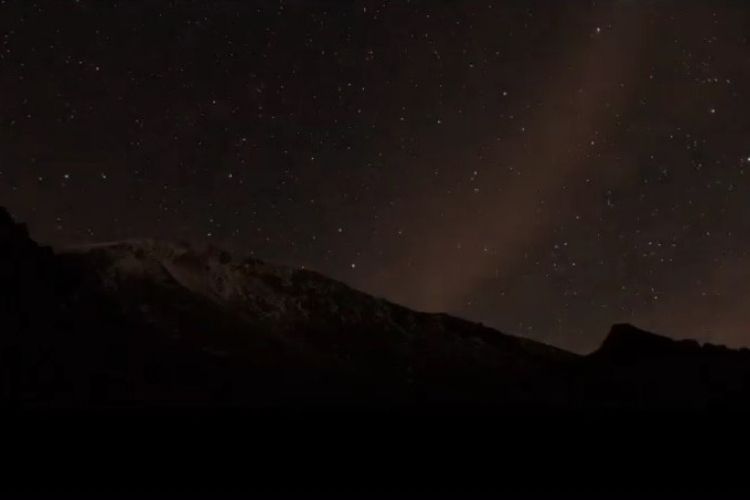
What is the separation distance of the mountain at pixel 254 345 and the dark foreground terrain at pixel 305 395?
0.78 ft

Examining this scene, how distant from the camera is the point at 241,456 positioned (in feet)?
23.7

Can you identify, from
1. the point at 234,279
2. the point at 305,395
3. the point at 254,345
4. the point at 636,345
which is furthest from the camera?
the point at 636,345

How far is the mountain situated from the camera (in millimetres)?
54531

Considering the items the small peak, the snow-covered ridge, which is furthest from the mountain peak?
the snow-covered ridge

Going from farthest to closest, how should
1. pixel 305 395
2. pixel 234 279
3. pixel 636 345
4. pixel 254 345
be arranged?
pixel 636 345 → pixel 234 279 → pixel 254 345 → pixel 305 395

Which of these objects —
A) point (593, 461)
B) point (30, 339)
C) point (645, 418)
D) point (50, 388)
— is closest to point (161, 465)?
point (593, 461)

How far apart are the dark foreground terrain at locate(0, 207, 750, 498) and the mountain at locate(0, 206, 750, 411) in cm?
24

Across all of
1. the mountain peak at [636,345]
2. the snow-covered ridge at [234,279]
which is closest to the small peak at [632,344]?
the mountain peak at [636,345]

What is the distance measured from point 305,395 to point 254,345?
2036cm

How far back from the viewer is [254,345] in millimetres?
70250

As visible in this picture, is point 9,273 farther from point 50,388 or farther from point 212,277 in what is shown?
point 212,277

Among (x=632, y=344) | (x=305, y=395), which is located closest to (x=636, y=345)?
(x=632, y=344)

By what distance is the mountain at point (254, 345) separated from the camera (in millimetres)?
54531

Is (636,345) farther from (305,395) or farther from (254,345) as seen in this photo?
(305,395)
